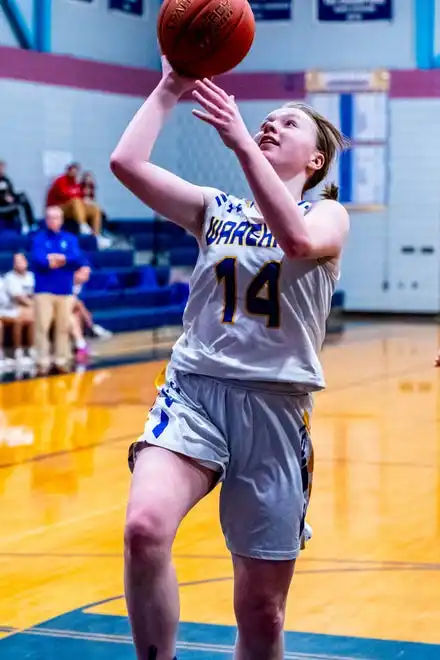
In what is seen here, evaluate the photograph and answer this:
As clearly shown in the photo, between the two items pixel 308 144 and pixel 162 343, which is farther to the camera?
pixel 162 343

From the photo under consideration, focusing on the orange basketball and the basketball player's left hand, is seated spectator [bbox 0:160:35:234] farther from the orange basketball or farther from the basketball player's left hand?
the basketball player's left hand

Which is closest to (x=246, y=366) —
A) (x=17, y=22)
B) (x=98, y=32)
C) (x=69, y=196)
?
(x=69, y=196)

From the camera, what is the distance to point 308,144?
12.2 feet

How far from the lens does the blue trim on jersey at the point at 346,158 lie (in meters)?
21.3

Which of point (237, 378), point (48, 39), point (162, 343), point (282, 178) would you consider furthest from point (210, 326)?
point (48, 39)

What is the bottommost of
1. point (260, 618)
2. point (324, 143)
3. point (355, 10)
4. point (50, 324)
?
point (50, 324)

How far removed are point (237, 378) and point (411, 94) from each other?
18.1 m

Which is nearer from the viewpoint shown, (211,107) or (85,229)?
(211,107)

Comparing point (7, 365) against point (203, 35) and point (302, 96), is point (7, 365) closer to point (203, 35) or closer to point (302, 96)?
point (302, 96)

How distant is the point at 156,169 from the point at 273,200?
0.41m

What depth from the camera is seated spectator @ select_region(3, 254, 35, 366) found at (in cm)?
1385

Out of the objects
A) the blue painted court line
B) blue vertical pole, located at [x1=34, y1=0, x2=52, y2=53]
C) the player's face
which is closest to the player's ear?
the player's face

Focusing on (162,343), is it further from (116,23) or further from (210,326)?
(210,326)

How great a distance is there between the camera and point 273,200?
3348 millimetres
